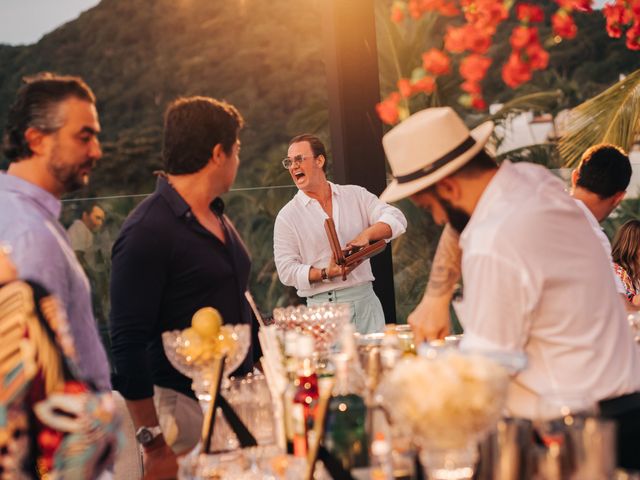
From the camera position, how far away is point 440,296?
8.76 feet

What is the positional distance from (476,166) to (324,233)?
2.44 metres

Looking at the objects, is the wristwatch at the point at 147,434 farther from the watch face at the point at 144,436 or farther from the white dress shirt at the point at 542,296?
the white dress shirt at the point at 542,296

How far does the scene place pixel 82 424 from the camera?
1.53 m

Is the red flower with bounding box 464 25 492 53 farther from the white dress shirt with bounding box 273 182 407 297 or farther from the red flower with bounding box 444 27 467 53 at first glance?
the white dress shirt with bounding box 273 182 407 297

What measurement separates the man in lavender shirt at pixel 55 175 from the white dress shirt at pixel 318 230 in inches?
85.0

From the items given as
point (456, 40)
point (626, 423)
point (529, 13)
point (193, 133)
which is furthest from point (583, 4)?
point (626, 423)

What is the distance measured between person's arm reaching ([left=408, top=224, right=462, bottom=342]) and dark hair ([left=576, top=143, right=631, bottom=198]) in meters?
1.34

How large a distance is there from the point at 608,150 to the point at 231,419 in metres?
2.38

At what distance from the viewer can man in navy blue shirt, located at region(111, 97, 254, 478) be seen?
2760mm

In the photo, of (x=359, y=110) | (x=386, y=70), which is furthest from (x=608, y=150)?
(x=386, y=70)

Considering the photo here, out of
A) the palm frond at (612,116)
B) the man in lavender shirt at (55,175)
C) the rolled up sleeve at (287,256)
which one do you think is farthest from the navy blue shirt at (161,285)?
the palm frond at (612,116)

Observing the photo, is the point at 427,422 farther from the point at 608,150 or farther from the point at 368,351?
the point at 608,150

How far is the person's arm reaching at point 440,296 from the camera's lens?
2.60 meters

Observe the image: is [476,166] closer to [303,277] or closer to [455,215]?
[455,215]
